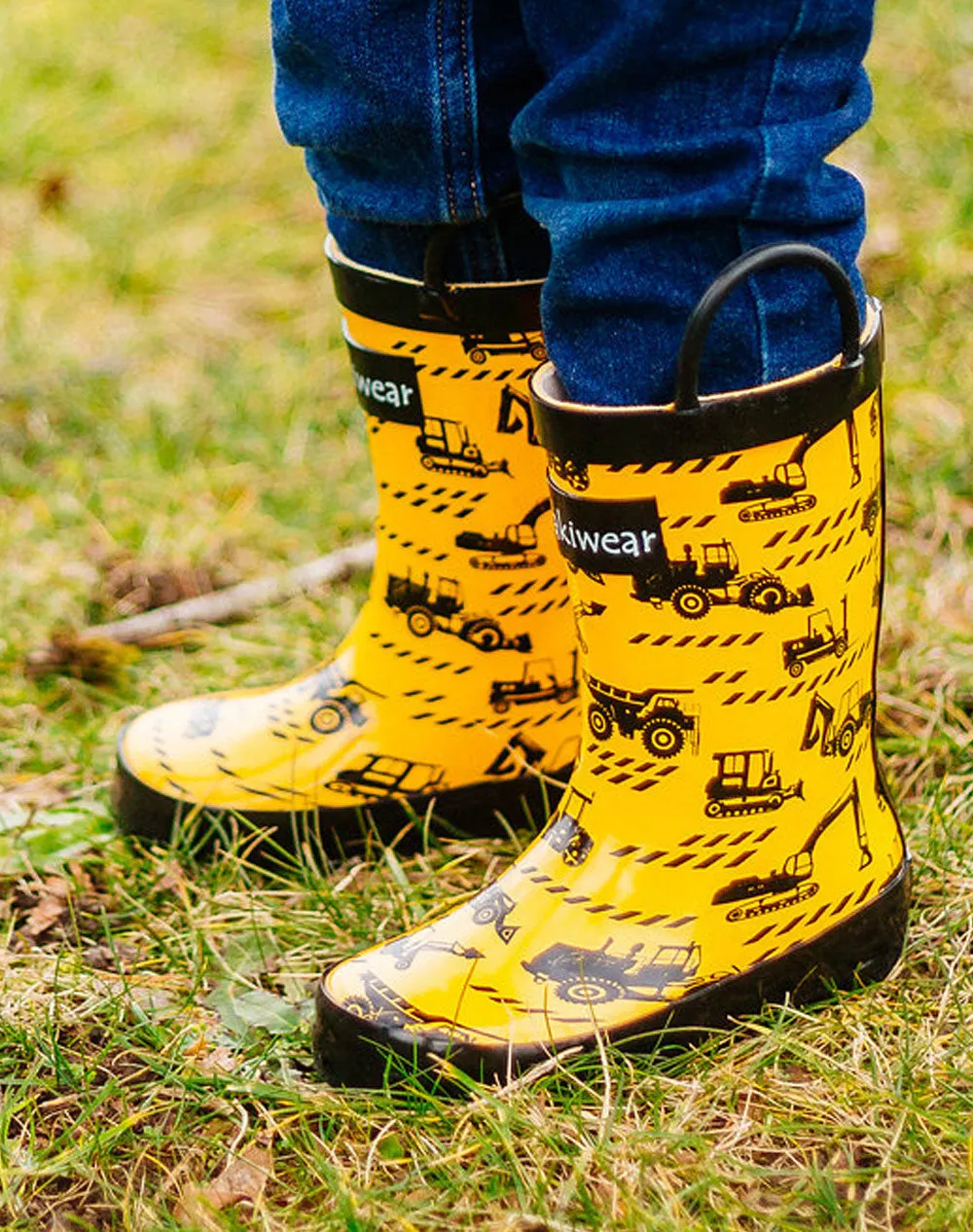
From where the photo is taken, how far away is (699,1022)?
1098 mm

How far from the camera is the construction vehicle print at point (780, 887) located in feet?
3.58

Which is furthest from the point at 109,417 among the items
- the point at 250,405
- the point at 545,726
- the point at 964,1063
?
the point at 964,1063

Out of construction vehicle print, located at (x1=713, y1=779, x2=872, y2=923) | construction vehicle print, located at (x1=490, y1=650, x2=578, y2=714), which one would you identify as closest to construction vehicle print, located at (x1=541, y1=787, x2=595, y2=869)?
construction vehicle print, located at (x1=713, y1=779, x2=872, y2=923)

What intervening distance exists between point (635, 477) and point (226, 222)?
210 centimetres

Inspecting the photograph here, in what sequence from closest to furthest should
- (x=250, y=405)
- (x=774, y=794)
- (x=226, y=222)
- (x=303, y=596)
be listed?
(x=774, y=794), (x=303, y=596), (x=250, y=405), (x=226, y=222)

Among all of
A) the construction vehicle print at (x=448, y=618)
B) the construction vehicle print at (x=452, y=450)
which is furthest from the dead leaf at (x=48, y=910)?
the construction vehicle print at (x=452, y=450)

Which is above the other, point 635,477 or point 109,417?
point 635,477

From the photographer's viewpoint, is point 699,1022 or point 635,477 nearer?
point 635,477

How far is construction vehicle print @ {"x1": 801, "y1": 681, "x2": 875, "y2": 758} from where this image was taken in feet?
3.52

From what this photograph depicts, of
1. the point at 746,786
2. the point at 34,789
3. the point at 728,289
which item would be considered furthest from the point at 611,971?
the point at 34,789

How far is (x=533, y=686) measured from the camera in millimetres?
1345

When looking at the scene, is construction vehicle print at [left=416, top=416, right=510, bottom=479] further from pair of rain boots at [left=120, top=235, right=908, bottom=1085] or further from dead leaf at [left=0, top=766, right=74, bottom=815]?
dead leaf at [left=0, top=766, right=74, bottom=815]

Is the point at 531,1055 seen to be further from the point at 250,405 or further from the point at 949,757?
the point at 250,405

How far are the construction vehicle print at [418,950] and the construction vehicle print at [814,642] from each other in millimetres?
308
